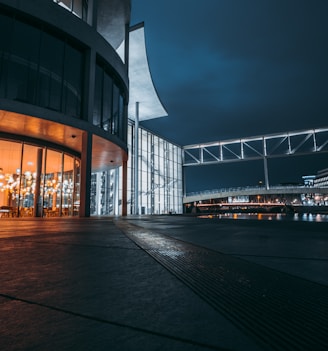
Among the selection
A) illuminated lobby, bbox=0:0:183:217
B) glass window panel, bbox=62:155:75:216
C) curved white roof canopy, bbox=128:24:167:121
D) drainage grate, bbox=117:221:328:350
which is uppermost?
curved white roof canopy, bbox=128:24:167:121

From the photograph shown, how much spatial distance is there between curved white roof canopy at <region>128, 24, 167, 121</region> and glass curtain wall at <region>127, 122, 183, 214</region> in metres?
4.30

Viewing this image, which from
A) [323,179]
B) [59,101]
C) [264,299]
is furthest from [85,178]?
[323,179]

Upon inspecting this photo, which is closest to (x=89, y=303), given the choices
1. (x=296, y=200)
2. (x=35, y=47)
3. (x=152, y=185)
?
(x=35, y=47)

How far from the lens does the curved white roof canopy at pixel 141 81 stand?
77.6ft

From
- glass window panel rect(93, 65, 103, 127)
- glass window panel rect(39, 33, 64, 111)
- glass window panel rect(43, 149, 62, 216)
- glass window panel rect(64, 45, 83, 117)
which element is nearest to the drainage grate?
→ glass window panel rect(39, 33, 64, 111)

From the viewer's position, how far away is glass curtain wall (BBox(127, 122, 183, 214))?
36.1 metres

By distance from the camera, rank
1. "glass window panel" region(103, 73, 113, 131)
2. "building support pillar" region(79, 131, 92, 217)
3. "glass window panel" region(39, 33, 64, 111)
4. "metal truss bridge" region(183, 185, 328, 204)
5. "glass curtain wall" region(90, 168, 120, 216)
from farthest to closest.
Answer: "metal truss bridge" region(183, 185, 328, 204) < "glass curtain wall" region(90, 168, 120, 216) < "glass window panel" region(103, 73, 113, 131) < "building support pillar" region(79, 131, 92, 217) < "glass window panel" region(39, 33, 64, 111)

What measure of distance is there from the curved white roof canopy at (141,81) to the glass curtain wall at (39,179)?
13.5 m

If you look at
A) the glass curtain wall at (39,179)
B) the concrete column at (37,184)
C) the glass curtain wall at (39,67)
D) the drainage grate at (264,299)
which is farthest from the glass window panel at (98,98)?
the drainage grate at (264,299)

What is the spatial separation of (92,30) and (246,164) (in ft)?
481

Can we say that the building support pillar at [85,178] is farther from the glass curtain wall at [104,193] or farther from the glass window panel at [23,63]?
the glass curtain wall at [104,193]

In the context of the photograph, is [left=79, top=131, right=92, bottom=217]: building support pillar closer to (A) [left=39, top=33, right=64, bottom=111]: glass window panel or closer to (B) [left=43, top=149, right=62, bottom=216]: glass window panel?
(A) [left=39, top=33, right=64, bottom=111]: glass window panel

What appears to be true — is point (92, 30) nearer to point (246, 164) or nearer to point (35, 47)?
point (35, 47)

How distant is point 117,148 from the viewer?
16109 millimetres
